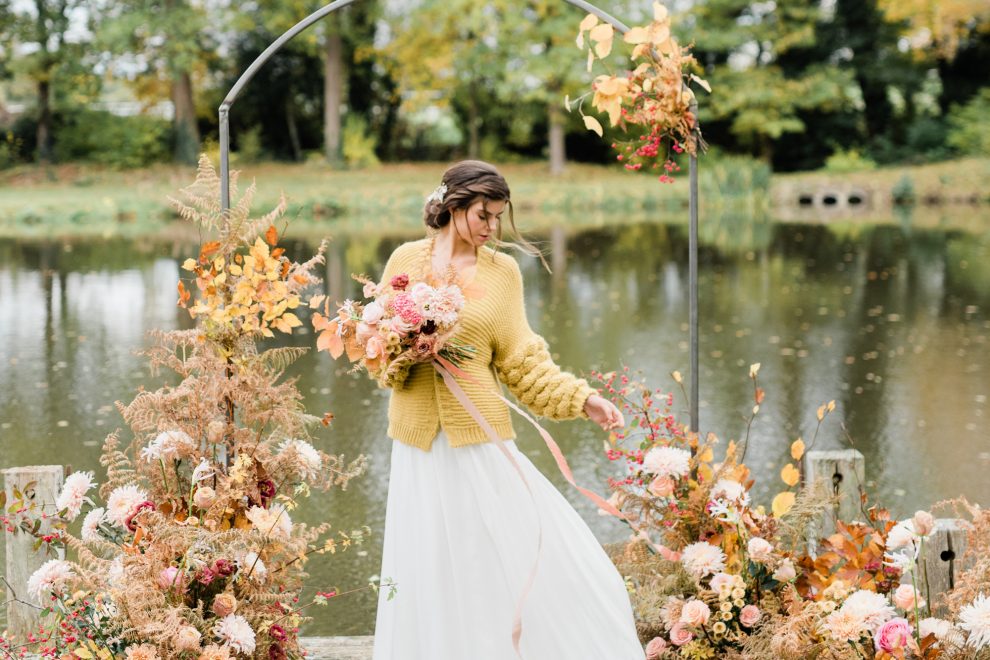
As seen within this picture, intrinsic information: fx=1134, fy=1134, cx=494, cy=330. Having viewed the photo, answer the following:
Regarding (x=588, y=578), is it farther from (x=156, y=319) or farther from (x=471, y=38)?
(x=471, y=38)

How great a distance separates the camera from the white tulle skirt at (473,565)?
3.46 metres

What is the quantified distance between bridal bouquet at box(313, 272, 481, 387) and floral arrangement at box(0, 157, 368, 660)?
0.23 metres

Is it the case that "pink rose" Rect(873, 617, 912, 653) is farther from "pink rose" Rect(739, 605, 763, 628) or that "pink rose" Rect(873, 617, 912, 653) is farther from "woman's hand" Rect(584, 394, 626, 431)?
"woman's hand" Rect(584, 394, 626, 431)

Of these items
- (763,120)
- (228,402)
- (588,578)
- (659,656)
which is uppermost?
(763,120)

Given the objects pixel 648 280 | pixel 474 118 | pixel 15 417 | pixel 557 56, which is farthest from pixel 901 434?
pixel 474 118

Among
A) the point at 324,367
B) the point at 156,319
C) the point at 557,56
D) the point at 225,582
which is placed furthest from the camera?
the point at 557,56

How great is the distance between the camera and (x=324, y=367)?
11.1 m

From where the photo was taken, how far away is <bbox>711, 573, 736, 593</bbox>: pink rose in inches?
147

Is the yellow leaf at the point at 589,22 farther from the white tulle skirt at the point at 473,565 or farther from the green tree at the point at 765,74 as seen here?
the green tree at the point at 765,74

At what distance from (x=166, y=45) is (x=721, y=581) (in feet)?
102

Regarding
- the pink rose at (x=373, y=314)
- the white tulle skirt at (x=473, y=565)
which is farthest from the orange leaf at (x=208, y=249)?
the white tulle skirt at (x=473, y=565)

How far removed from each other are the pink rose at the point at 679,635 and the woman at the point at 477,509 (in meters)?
0.19

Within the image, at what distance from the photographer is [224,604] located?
128 inches

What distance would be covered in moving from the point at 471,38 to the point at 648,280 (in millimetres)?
20629
